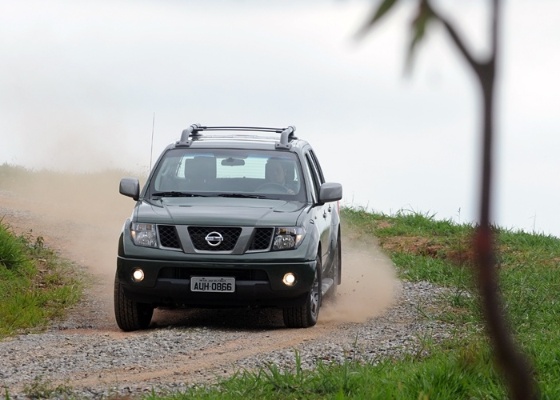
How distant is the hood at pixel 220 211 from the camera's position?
11.0m

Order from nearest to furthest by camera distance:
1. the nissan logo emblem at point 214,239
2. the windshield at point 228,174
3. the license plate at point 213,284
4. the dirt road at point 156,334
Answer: the dirt road at point 156,334 < the license plate at point 213,284 < the nissan logo emblem at point 214,239 < the windshield at point 228,174

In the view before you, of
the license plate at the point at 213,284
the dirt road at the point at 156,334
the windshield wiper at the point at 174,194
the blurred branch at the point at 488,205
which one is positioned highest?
the blurred branch at the point at 488,205

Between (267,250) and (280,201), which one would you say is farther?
(280,201)

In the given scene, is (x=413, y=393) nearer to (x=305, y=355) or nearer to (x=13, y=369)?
(x=305, y=355)

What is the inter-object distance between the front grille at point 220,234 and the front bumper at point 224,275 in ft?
0.64

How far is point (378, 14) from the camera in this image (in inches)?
68.9

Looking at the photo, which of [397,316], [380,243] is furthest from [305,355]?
[380,243]

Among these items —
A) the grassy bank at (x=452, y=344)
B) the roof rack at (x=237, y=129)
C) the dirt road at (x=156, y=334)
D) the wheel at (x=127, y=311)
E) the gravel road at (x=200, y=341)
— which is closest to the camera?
the grassy bank at (x=452, y=344)

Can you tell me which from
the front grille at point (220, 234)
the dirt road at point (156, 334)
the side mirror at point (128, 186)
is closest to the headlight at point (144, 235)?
the front grille at point (220, 234)

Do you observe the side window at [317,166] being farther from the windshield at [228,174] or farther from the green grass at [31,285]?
the green grass at [31,285]

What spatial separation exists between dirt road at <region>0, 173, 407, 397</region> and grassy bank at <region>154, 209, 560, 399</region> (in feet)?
2.06

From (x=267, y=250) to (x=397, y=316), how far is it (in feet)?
7.25

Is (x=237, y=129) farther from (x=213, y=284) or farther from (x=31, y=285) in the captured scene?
(x=31, y=285)

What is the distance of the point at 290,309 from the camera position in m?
11.1
